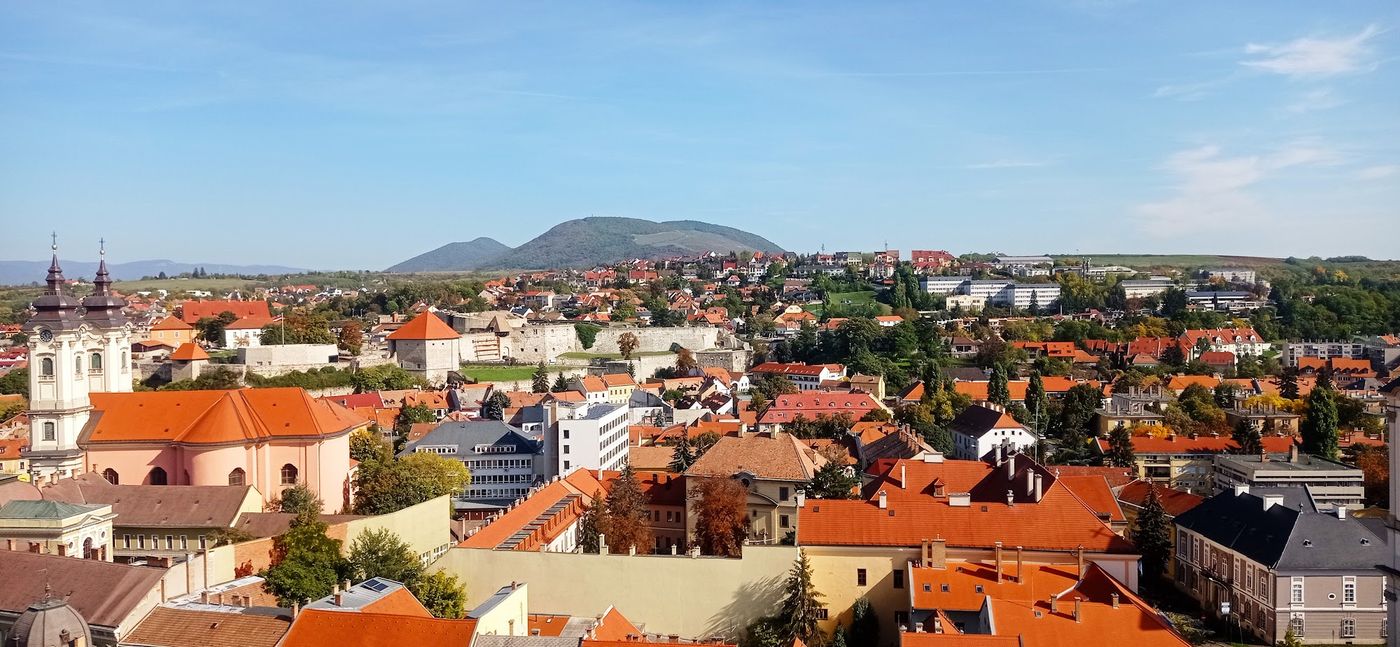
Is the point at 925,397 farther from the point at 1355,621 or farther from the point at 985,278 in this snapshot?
the point at 985,278

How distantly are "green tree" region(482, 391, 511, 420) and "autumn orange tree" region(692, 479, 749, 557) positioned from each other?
27.8 meters

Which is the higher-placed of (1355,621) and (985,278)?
(985,278)

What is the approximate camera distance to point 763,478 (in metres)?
32.9

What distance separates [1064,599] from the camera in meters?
22.1

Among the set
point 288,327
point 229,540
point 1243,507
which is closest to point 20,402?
point 288,327

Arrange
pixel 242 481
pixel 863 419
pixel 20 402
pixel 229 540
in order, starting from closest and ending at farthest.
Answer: pixel 229 540 → pixel 242 481 → pixel 20 402 → pixel 863 419

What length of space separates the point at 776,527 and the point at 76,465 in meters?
19.4

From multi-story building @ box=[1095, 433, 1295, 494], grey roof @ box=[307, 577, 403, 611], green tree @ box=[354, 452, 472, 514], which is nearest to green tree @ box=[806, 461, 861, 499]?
green tree @ box=[354, 452, 472, 514]

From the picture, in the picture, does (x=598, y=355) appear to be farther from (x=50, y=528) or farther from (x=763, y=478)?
(x=50, y=528)

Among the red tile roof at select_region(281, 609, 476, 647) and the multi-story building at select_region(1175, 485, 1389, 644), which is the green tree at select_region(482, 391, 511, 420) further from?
the red tile roof at select_region(281, 609, 476, 647)

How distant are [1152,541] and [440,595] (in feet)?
63.2

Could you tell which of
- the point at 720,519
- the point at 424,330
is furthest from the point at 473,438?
the point at 424,330

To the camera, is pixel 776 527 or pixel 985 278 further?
pixel 985 278

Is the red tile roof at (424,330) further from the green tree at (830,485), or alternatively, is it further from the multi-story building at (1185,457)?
the green tree at (830,485)
